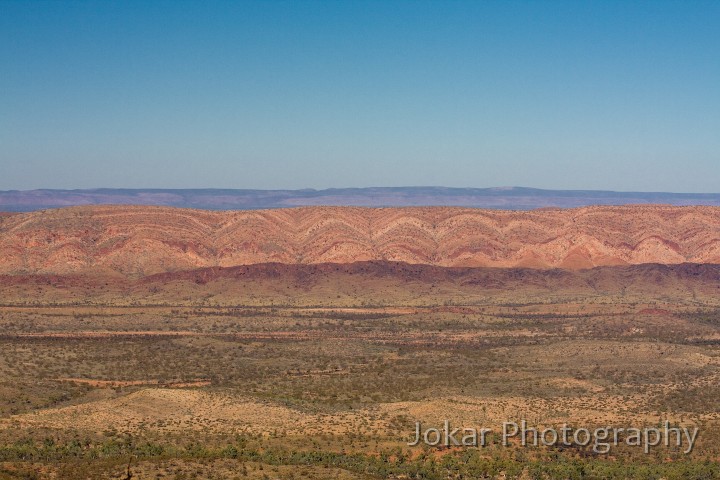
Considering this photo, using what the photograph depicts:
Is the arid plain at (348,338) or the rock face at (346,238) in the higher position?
the rock face at (346,238)

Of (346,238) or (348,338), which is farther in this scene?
(346,238)

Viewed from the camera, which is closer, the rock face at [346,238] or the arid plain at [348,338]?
the arid plain at [348,338]

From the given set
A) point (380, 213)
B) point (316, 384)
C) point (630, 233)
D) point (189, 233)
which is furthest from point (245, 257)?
point (316, 384)

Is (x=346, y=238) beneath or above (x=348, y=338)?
above

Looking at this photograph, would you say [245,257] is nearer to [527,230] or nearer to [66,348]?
[527,230]
